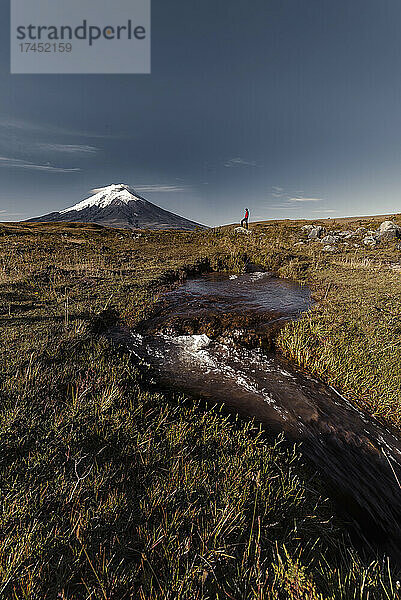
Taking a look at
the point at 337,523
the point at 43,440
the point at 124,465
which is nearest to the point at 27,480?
the point at 43,440

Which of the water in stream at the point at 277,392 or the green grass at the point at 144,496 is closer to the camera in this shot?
the green grass at the point at 144,496

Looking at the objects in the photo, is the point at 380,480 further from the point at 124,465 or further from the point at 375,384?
the point at 124,465

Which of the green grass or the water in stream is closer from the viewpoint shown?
the green grass

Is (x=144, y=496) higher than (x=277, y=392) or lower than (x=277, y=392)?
higher

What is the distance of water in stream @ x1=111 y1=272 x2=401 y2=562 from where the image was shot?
3.90 meters

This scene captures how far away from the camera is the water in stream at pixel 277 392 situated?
3.90 metres

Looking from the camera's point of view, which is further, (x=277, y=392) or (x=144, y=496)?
(x=277, y=392)

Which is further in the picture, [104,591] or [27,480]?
[27,480]

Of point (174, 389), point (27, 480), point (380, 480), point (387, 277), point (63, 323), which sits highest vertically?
point (387, 277)

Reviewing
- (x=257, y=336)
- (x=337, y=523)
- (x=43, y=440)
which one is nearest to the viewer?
(x=337, y=523)

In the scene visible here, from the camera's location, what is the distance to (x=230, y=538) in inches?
99.7

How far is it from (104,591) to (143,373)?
4485 mm

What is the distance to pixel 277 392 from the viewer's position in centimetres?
612

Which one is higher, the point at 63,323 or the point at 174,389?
the point at 63,323
